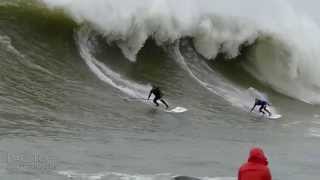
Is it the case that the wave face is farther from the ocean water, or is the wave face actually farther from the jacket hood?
the jacket hood

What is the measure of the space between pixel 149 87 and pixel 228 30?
717 cm

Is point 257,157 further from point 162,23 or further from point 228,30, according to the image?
point 228,30

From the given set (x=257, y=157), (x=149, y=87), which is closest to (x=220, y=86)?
(x=149, y=87)

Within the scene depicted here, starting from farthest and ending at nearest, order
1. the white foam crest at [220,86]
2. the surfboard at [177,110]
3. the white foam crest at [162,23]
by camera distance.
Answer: the white foam crest at [162,23]
the white foam crest at [220,86]
the surfboard at [177,110]

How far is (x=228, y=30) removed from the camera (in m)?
26.7

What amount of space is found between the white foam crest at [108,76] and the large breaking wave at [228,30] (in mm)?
1366

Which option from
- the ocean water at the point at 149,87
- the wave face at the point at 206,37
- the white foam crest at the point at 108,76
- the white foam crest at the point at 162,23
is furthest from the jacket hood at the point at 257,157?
the white foam crest at the point at 162,23

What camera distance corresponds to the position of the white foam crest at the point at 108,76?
63.5ft

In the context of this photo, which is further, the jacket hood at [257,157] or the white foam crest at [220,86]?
the white foam crest at [220,86]

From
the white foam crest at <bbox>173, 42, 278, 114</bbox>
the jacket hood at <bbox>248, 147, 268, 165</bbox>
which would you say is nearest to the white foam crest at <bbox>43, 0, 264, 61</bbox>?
the white foam crest at <bbox>173, 42, 278, 114</bbox>

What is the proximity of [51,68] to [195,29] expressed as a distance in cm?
831

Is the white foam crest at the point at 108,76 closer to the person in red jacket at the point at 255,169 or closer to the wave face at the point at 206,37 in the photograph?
the wave face at the point at 206,37

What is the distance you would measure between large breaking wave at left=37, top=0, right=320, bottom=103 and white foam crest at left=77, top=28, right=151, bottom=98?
4.48 feet

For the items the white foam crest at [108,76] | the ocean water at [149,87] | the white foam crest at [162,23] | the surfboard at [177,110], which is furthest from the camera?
the white foam crest at [162,23]
